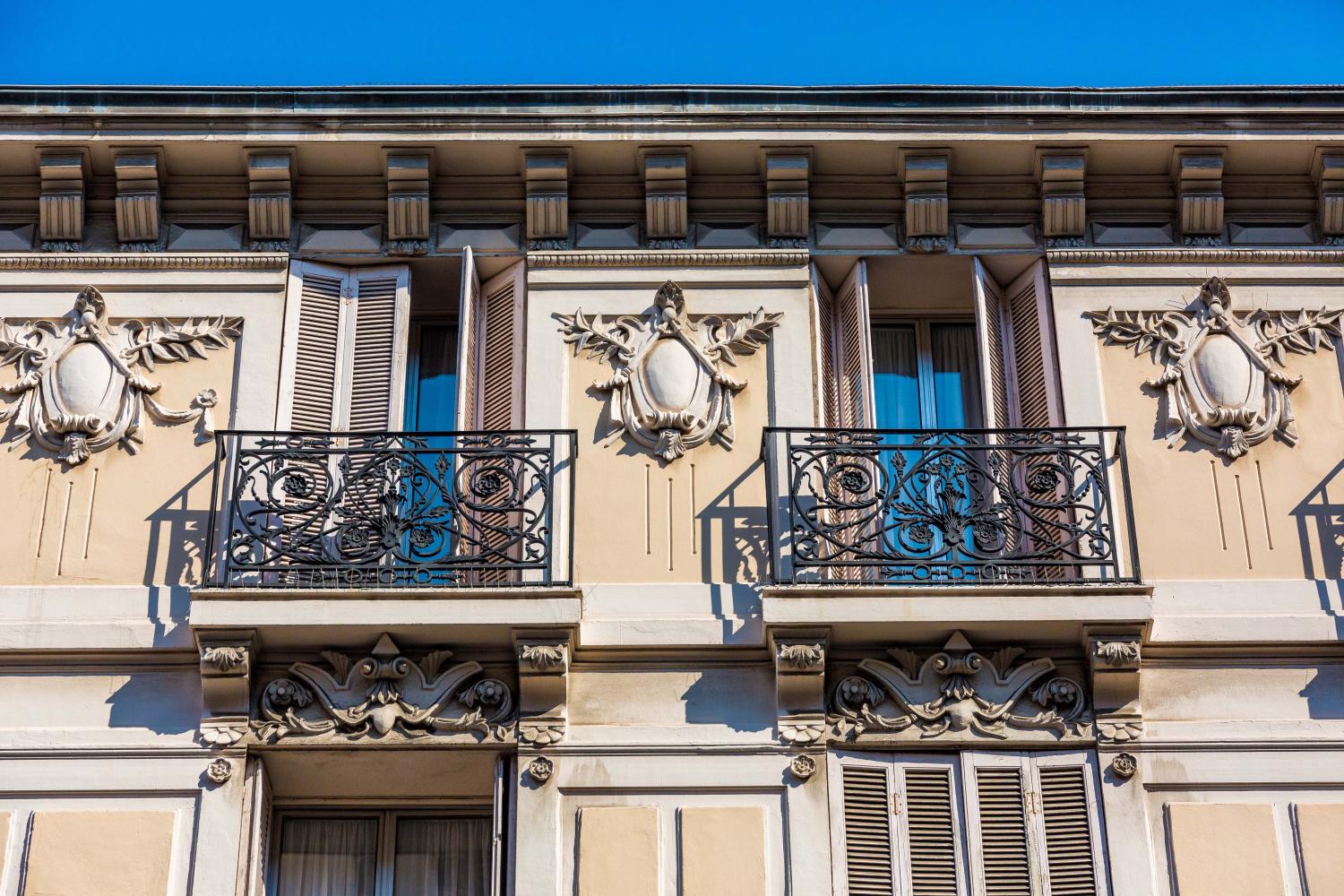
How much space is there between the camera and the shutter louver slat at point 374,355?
13211mm

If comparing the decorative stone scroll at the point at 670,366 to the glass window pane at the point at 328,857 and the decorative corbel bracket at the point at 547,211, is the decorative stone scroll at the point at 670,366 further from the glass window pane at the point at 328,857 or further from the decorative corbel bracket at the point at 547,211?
the glass window pane at the point at 328,857

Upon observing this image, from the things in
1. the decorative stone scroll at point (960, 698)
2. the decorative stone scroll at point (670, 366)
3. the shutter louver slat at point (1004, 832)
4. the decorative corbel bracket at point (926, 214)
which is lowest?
the shutter louver slat at point (1004, 832)

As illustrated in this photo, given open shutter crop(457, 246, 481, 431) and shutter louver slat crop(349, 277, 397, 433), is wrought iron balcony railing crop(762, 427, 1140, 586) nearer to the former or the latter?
open shutter crop(457, 246, 481, 431)

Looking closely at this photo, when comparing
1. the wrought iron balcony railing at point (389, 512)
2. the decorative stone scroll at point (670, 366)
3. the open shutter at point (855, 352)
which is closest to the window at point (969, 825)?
the wrought iron balcony railing at point (389, 512)

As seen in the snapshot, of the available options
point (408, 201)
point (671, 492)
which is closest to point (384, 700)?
point (671, 492)

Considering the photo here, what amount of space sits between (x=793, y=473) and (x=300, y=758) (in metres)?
3.27

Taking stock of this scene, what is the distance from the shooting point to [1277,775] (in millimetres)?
11695

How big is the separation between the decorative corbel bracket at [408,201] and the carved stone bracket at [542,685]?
3.14 meters

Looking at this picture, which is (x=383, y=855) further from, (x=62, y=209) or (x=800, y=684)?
(x=62, y=209)

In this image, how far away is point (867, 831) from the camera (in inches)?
457

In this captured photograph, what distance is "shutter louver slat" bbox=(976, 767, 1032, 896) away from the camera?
451 inches

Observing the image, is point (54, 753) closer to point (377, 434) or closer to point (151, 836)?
point (151, 836)

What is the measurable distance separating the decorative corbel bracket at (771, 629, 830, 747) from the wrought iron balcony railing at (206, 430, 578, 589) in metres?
1.30

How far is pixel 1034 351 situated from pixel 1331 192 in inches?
86.1
